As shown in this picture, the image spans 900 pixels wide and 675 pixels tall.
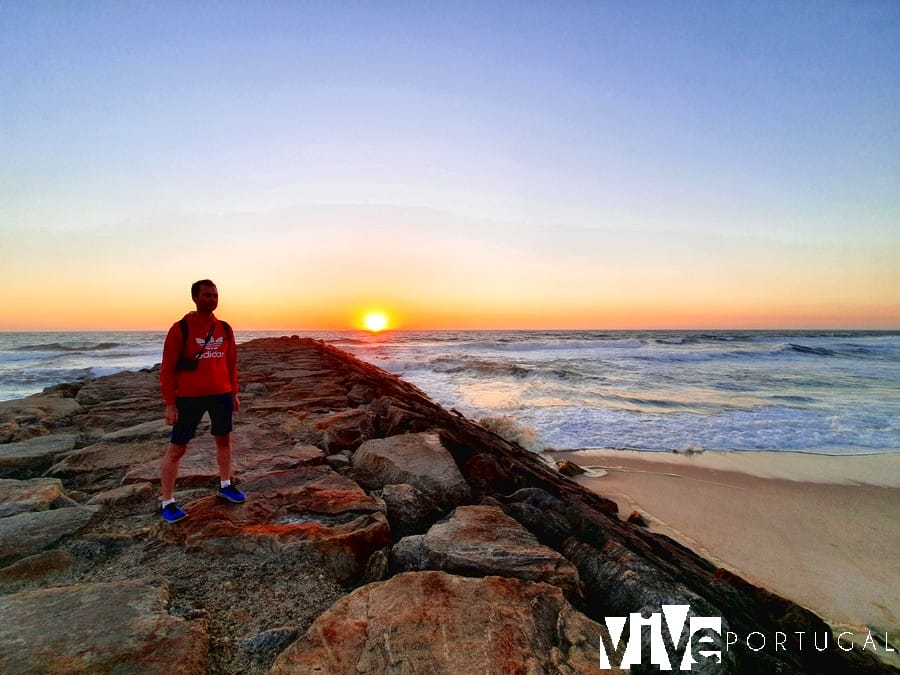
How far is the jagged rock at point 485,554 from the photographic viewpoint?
7.22ft

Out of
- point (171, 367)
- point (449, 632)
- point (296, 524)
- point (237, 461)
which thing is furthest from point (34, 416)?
point (449, 632)

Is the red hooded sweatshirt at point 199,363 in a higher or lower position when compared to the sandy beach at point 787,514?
higher

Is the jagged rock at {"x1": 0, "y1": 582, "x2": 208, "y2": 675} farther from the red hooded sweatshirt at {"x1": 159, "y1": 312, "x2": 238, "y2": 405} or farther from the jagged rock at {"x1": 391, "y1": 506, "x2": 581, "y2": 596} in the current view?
the red hooded sweatshirt at {"x1": 159, "y1": 312, "x2": 238, "y2": 405}

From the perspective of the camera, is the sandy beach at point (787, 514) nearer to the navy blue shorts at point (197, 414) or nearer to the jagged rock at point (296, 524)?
the jagged rock at point (296, 524)

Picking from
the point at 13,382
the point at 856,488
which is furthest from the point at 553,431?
the point at 13,382

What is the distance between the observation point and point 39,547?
2.45 meters

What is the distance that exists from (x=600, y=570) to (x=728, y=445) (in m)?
6.38

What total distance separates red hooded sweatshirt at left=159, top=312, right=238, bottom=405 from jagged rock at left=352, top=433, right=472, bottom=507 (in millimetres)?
1402

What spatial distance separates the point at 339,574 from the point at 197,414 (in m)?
1.56

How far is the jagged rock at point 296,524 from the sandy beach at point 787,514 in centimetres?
310

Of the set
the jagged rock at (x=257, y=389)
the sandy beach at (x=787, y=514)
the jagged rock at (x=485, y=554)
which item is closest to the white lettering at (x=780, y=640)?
the jagged rock at (x=485, y=554)

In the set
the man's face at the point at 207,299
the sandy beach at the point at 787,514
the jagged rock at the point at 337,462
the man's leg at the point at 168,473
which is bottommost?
the sandy beach at the point at 787,514

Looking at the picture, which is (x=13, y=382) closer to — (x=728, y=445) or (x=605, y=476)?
(x=605, y=476)

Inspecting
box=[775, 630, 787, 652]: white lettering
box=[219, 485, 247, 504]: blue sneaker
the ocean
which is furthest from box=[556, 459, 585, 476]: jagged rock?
box=[219, 485, 247, 504]: blue sneaker
